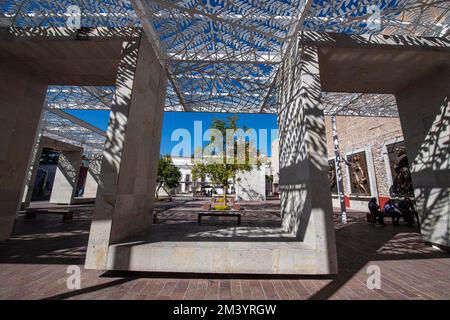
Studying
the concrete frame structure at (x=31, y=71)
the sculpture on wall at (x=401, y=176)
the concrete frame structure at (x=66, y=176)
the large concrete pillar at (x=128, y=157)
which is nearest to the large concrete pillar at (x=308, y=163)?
the large concrete pillar at (x=128, y=157)

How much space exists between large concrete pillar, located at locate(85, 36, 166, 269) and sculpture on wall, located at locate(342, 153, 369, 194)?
1580cm

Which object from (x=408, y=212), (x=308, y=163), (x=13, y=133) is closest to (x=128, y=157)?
(x=308, y=163)

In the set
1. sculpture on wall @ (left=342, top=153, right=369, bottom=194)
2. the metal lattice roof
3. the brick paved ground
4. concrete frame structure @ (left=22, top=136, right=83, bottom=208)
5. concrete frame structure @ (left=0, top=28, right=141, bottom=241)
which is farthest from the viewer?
concrete frame structure @ (left=22, top=136, right=83, bottom=208)

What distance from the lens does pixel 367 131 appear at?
645 inches

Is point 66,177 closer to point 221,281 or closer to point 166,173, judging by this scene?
point 166,173

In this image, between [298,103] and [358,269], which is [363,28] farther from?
[358,269]

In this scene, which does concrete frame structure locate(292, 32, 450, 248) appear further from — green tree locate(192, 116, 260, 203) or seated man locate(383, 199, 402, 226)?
green tree locate(192, 116, 260, 203)

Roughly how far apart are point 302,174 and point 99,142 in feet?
107

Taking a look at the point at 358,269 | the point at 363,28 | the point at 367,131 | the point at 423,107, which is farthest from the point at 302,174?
the point at 367,131

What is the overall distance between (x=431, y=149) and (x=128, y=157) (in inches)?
356

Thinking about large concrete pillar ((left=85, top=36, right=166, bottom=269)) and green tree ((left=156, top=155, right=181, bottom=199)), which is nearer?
large concrete pillar ((left=85, top=36, right=166, bottom=269))

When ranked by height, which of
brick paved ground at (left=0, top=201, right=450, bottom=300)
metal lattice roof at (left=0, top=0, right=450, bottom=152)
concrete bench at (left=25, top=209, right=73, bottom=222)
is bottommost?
brick paved ground at (left=0, top=201, right=450, bottom=300)

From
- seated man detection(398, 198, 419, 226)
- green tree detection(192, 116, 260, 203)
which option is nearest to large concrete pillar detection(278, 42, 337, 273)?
seated man detection(398, 198, 419, 226)

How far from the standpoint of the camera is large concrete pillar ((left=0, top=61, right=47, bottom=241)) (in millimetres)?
5801
